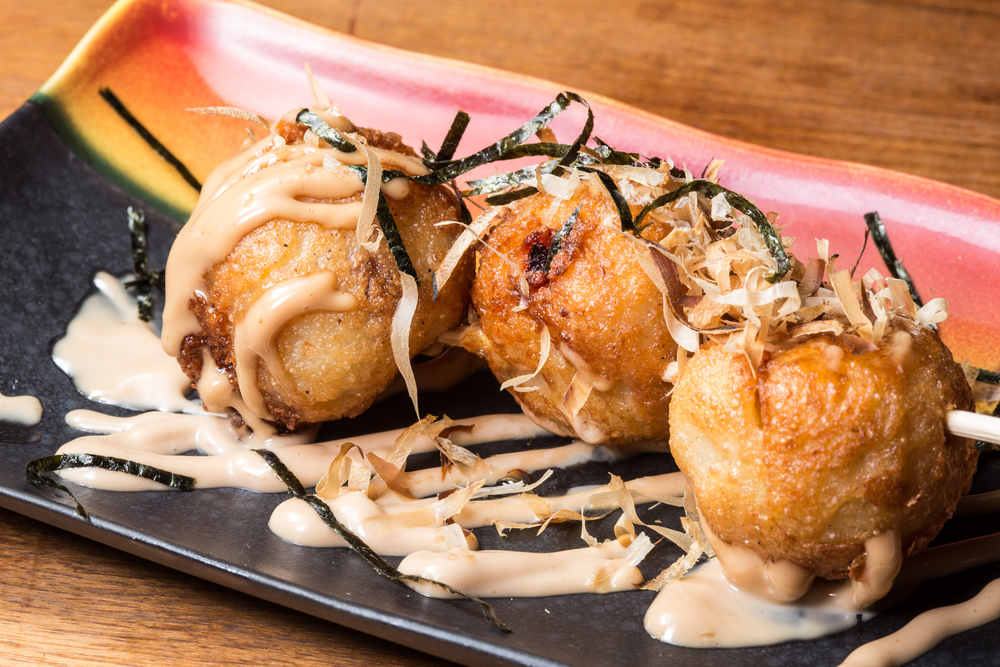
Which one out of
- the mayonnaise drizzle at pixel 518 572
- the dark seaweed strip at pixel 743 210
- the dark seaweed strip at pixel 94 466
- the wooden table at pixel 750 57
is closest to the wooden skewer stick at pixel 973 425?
the dark seaweed strip at pixel 743 210

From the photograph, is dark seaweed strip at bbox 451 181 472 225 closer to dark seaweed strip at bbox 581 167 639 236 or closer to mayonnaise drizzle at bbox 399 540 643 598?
dark seaweed strip at bbox 581 167 639 236

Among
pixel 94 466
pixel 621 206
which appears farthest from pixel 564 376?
pixel 94 466

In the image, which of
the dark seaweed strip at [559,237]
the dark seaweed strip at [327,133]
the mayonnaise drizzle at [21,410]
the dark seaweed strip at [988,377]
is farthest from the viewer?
the dark seaweed strip at [988,377]

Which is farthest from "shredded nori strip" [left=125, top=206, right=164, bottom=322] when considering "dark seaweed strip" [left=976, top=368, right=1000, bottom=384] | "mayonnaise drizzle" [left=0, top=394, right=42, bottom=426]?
"dark seaweed strip" [left=976, top=368, right=1000, bottom=384]

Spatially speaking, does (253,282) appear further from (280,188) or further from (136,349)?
(136,349)

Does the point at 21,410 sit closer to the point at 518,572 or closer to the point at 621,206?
the point at 518,572

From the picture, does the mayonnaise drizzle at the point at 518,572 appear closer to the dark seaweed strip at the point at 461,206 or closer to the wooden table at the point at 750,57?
the dark seaweed strip at the point at 461,206

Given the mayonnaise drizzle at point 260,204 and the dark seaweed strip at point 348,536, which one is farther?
the mayonnaise drizzle at point 260,204
